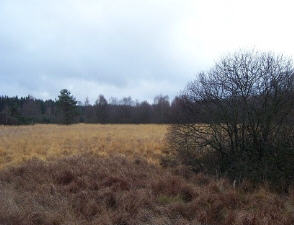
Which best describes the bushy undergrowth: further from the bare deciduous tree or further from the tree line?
the tree line

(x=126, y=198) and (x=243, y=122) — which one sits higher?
(x=243, y=122)

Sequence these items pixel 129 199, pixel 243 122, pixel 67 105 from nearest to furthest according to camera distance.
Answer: pixel 129 199
pixel 243 122
pixel 67 105

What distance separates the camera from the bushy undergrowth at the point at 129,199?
20.8 ft

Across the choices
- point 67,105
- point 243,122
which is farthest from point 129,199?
point 67,105

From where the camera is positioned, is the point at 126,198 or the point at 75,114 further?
the point at 75,114

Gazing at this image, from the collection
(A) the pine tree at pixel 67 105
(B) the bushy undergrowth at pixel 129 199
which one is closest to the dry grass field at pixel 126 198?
(B) the bushy undergrowth at pixel 129 199

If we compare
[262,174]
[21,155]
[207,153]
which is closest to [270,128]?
[262,174]

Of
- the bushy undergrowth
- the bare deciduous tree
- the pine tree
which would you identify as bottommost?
the bushy undergrowth

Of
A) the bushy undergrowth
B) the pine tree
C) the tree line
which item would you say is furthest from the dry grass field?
the pine tree

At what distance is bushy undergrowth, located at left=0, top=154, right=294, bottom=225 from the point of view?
6.34 meters

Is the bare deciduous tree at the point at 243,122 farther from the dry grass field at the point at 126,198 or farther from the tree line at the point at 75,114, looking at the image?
the tree line at the point at 75,114

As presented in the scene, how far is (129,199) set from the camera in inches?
291

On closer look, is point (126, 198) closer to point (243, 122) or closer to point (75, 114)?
point (243, 122)

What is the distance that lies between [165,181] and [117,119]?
6258cm
